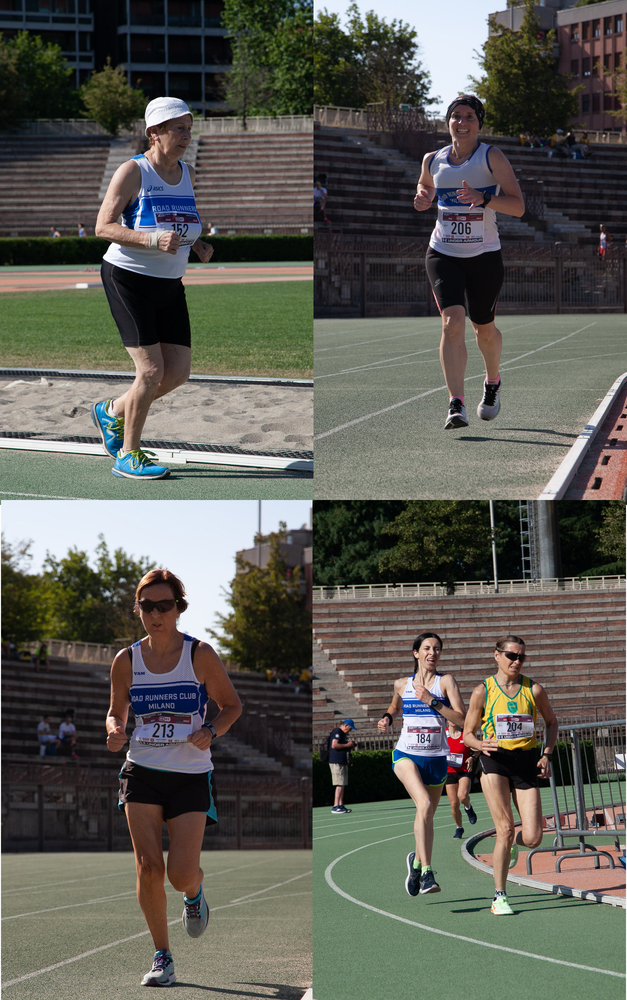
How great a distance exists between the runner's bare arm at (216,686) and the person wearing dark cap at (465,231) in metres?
3.78

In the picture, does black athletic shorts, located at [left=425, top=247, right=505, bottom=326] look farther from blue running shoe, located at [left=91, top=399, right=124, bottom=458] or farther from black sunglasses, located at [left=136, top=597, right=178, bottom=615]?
black sunglasses, located at [left=136, top=597, right=178, bottom=615]

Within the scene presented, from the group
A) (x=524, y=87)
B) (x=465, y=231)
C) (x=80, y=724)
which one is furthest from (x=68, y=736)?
(x=524, y=87)

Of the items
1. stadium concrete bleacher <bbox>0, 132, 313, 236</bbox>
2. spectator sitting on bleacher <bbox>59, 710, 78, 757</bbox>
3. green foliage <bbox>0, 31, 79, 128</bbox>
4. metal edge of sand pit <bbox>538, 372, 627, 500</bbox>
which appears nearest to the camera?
metal edge of sand pit <bbox>538, 372, 627, 500</bbox>

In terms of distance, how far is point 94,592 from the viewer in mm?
61125

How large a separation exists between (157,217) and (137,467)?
1816 millimetres

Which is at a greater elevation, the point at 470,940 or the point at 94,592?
the point at 470,940

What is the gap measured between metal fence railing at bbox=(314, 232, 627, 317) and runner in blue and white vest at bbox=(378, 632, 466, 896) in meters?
20.4

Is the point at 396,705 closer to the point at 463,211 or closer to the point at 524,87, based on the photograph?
the point at 463,211

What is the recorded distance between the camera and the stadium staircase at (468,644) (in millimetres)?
26828

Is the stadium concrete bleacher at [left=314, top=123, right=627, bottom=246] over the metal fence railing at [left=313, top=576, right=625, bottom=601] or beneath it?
over

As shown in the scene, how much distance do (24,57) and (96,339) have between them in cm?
6776

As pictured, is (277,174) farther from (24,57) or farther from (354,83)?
(24,57)

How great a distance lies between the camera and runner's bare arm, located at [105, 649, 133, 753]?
14.6ft

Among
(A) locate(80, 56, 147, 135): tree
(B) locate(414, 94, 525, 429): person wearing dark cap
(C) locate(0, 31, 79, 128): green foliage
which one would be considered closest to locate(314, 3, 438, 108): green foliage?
(B) locate(414, 94, 525, 429): person wearing dark cap
